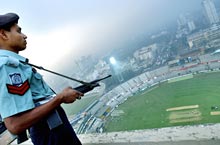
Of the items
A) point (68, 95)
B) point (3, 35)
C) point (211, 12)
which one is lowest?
point (211, 12)

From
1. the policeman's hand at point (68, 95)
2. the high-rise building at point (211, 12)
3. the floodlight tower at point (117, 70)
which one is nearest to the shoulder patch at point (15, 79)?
the policeman's hand at point (68, 95)

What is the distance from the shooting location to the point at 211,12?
20.5 meters

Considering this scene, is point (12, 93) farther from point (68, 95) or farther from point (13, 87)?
point (68, 95)

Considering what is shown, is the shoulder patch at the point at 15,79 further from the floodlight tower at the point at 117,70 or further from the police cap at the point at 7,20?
the floodlight tower at the point at 117,70

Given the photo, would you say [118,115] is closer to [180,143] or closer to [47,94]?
[180,143]

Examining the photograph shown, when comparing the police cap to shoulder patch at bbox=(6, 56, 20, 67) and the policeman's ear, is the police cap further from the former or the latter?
shoulder patch at bbox=(6, 56, 20, 67)

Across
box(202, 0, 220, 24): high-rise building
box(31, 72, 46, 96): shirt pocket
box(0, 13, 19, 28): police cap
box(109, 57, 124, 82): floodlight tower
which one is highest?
box(0, 13, 19, 28): police cap

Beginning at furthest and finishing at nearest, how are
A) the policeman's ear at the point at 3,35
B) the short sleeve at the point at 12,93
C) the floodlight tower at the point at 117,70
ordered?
the floodlight tower at the point at 117,70 < the policeman's ear at the point at 3,35 < the short sleeve at the point at 12,93

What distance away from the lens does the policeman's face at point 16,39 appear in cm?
72

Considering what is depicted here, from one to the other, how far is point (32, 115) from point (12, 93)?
0.25 ft

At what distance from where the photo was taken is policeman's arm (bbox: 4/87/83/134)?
0.62 m

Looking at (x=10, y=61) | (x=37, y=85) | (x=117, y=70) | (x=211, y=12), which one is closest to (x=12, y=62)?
(x=10, y=61)

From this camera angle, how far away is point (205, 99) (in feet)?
29.2

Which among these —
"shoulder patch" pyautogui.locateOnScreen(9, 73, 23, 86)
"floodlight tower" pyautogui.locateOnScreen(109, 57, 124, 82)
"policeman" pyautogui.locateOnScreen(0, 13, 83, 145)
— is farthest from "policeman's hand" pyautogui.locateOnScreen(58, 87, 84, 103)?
"floodlight tower" pyautogui.locateOnScreen(109, 57, 124, 82)
